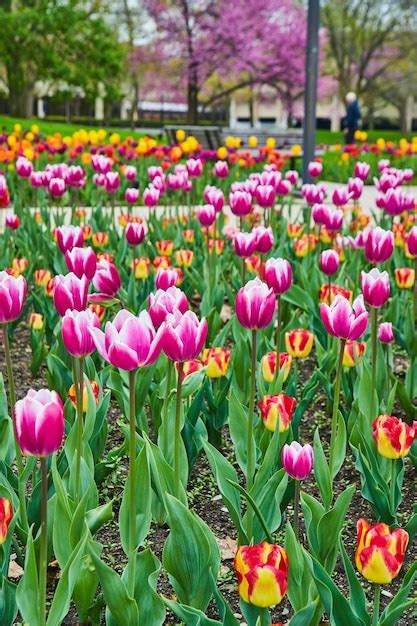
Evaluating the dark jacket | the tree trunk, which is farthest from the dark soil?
the tree trunk

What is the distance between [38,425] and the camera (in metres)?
1.50

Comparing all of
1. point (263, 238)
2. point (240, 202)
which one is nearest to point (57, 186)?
point (240, 202)

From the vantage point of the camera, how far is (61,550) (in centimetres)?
186

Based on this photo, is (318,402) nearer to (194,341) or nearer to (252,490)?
(252,490)

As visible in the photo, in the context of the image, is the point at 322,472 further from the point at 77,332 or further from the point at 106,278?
the point at 106,278

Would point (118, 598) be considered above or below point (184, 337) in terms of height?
below

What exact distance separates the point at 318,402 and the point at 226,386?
3.10 feet

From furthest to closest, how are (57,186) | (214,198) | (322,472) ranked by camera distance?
(57,186) → (214,198) → (322,472)

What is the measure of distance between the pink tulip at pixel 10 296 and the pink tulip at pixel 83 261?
46cm

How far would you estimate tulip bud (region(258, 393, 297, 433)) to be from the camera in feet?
7.59

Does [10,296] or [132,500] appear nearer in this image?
[132,500]

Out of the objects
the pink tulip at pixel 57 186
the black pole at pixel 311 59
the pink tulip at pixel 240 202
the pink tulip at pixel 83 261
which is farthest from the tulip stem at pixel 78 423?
the black pole at pixel 311 59

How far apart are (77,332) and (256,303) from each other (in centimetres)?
44

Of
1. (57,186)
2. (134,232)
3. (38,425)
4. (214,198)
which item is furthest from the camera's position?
(57,186)
